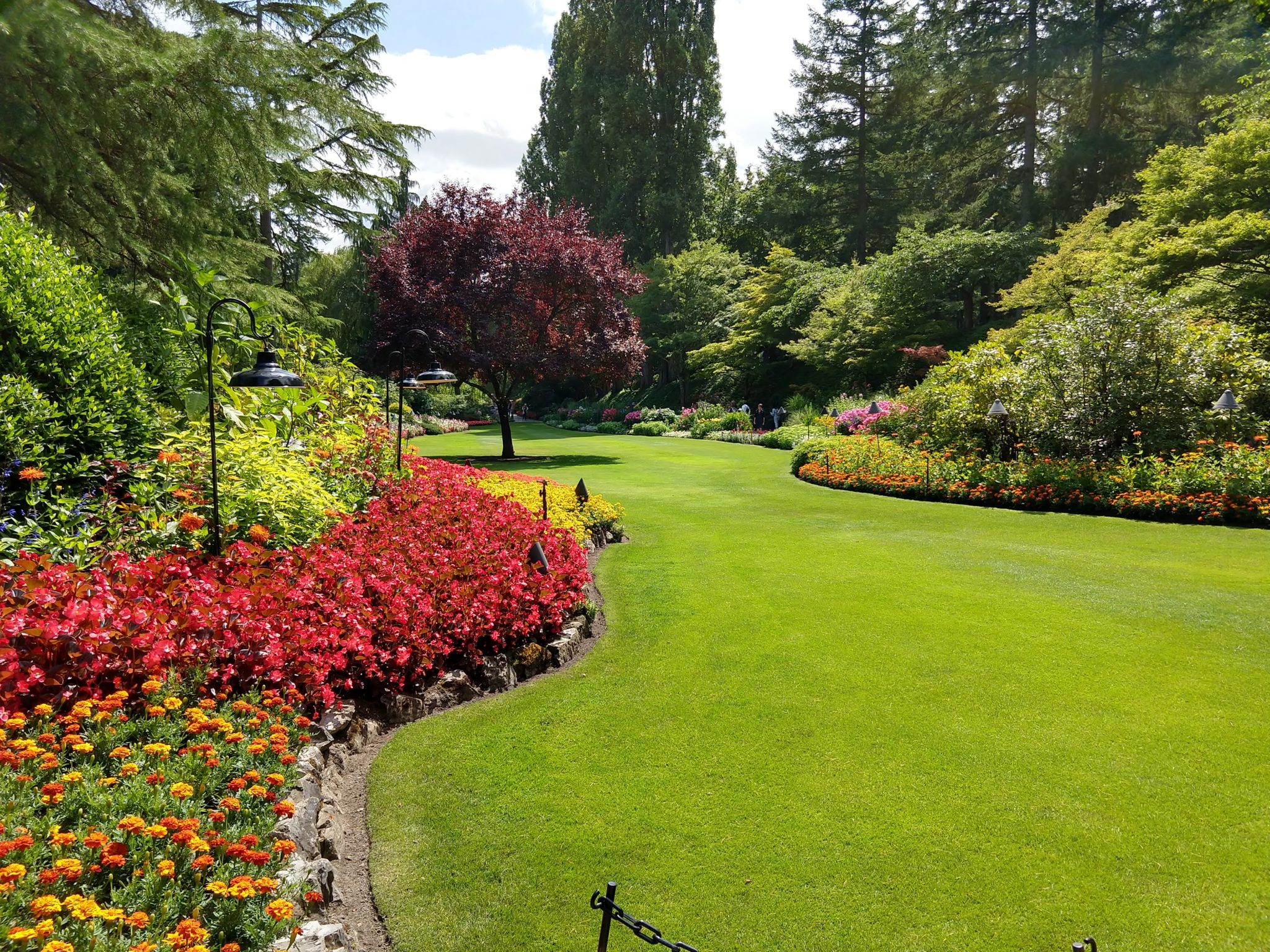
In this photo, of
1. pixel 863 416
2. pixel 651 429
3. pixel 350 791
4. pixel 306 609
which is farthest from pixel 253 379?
pixel 651 429

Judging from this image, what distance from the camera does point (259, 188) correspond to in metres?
7.67

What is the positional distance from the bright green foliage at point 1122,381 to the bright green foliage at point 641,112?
25915 millimetres

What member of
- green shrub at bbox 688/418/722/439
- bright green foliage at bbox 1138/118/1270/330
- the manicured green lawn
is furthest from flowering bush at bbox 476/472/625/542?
green shrub at bbox 688/418/722/439

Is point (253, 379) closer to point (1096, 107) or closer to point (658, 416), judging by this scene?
point (658, 416)

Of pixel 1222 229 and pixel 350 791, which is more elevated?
pixel 1222 229

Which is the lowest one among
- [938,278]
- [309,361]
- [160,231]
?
[309,361]

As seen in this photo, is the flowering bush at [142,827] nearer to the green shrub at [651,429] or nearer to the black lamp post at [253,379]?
the black lamp post at [253,379]

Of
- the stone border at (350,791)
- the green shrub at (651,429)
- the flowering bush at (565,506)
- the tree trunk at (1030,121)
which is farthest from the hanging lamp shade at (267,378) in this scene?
the tree trunk at (1030,121)

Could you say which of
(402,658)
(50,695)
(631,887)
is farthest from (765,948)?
(50,695)

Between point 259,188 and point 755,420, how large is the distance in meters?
20.7

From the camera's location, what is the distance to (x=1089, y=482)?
33.9 feet

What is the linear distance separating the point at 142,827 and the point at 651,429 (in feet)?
80.0

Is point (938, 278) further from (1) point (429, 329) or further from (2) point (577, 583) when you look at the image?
(2) point (577, 583)

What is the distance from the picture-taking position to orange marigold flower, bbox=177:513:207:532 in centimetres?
421
